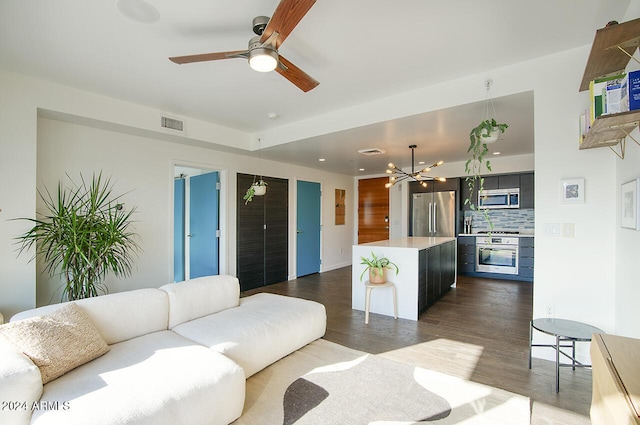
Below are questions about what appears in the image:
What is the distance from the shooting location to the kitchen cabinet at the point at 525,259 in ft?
18.6

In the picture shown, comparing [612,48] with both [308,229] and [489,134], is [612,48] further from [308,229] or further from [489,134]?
[308,229]

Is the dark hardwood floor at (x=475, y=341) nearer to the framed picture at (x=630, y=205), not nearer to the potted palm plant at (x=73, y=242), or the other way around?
the framed picture at (x=630, y=205)

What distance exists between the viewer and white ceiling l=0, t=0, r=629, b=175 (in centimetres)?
191

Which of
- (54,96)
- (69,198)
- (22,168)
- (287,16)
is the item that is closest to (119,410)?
(287,16)

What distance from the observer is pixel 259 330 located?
234 cm

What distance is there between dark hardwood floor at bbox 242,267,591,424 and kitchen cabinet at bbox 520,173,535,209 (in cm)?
167

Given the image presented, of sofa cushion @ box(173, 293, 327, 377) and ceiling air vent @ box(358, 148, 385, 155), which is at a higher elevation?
ceiling air vent @ box(358, 148, 385, 155)

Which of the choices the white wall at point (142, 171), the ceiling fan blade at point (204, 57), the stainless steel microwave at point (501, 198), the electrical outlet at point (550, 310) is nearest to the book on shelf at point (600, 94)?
the electrical outlet at point (550, 310)

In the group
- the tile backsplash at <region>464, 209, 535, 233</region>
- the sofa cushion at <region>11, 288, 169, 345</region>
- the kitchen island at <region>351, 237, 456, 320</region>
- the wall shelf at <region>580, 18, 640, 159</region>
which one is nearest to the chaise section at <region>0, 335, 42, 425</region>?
the sofa cushion at <region>11, 288, 169, 345</region>

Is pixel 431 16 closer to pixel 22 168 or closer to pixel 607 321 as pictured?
pixel 607 321

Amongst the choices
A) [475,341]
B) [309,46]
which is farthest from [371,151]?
[475,341]

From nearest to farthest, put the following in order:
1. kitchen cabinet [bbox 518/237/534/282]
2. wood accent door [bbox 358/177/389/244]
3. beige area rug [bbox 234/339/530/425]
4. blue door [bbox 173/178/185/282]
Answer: beige area rug [bbox 234/339/530/425] < blue door [bbox 173/178/185/282] < kitchen cabinet [bbox 518/237/534/282] < wood accent door [bbox 358/177/389/244]

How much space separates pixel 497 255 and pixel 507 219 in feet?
2.95

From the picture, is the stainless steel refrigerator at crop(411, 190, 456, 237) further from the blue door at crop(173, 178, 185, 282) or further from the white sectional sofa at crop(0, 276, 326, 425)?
the blue door at crop(173, 178, 185, 282)
